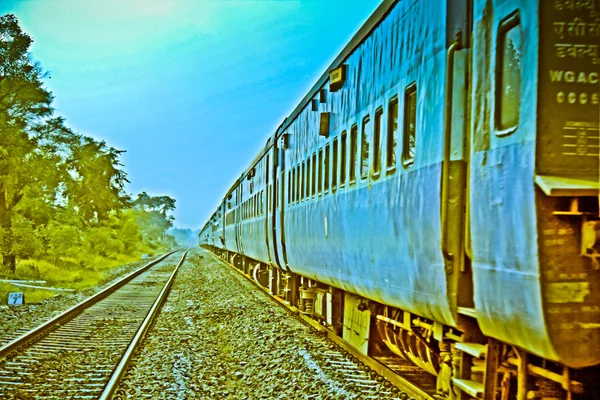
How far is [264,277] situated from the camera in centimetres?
2003

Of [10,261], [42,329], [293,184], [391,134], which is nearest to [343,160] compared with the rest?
[391,134]

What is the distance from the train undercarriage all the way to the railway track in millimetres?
2912

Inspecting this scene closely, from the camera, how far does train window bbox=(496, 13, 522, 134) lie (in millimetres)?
3686

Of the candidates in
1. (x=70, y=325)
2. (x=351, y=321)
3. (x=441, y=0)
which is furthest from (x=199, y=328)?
(x=441, y=0)

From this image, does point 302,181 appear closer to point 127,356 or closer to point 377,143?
point 127,356

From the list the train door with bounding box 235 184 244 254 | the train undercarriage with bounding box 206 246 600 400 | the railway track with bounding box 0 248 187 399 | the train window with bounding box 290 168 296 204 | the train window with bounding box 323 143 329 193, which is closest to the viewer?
the train undercarriage with bounding box 206 246 600 400

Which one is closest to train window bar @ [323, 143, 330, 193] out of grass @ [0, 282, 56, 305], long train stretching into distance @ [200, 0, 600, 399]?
long train stretching into distance @ [200, 0, 600, 399]

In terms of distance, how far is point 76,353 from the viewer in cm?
938

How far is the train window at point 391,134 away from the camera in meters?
5.93

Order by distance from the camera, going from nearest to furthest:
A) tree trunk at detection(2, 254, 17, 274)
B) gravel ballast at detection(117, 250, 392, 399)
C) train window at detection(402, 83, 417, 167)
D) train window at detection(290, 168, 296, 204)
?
1. train window at detection(402, 83, 417, 167)
2. gravel ballast at detection(117, 250, 392, 399)
3. train window at detection(290, 168, 296, 204)
4. tree trunk at detection(2, 254, 17, 274)

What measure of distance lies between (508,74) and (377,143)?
2.68m

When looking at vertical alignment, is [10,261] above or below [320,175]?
below

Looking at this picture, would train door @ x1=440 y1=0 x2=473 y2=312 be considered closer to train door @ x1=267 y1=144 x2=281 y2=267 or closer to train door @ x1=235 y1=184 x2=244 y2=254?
train door @ x1=267 y1=144 x2=281 y2=267

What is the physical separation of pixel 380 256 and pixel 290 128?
7.08 meters
